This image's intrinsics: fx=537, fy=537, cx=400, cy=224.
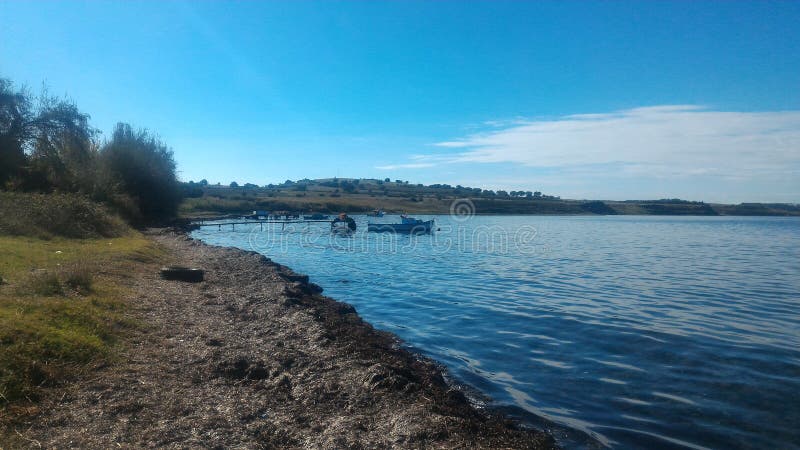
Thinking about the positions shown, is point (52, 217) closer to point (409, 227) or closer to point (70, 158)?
point (70, 158)

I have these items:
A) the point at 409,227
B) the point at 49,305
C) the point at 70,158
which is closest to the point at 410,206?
the point at 409,227

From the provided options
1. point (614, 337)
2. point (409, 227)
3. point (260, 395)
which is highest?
point (260, 395)

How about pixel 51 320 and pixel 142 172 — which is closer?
pixel 51 320

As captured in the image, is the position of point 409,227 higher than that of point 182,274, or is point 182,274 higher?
point 182,274

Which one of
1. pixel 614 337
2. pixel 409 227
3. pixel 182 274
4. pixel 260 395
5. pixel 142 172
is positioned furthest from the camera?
pixel 409 227

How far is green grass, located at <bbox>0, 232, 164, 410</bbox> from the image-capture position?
7930 millimetres

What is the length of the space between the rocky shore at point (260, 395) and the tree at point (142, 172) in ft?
133

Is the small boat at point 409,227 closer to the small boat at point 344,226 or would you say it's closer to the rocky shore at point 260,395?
the small boat at point 344,226

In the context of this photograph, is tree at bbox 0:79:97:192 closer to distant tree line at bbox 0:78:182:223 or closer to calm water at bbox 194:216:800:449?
distant tree line at bbox 0:78:182:223

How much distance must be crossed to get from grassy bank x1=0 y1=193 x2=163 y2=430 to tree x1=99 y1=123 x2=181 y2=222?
87.8 feet

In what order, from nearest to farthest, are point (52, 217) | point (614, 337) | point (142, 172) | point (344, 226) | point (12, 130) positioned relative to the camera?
point (614, 337), point (52, 217), point (12, 130), point (142, 172), point (344, 226)

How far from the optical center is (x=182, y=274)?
20.4 metres

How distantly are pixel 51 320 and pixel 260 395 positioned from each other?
14.7ft

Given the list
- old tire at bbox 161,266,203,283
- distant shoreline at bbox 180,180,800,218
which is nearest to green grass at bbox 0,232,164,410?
old tire at bbox 161,266,203,283
